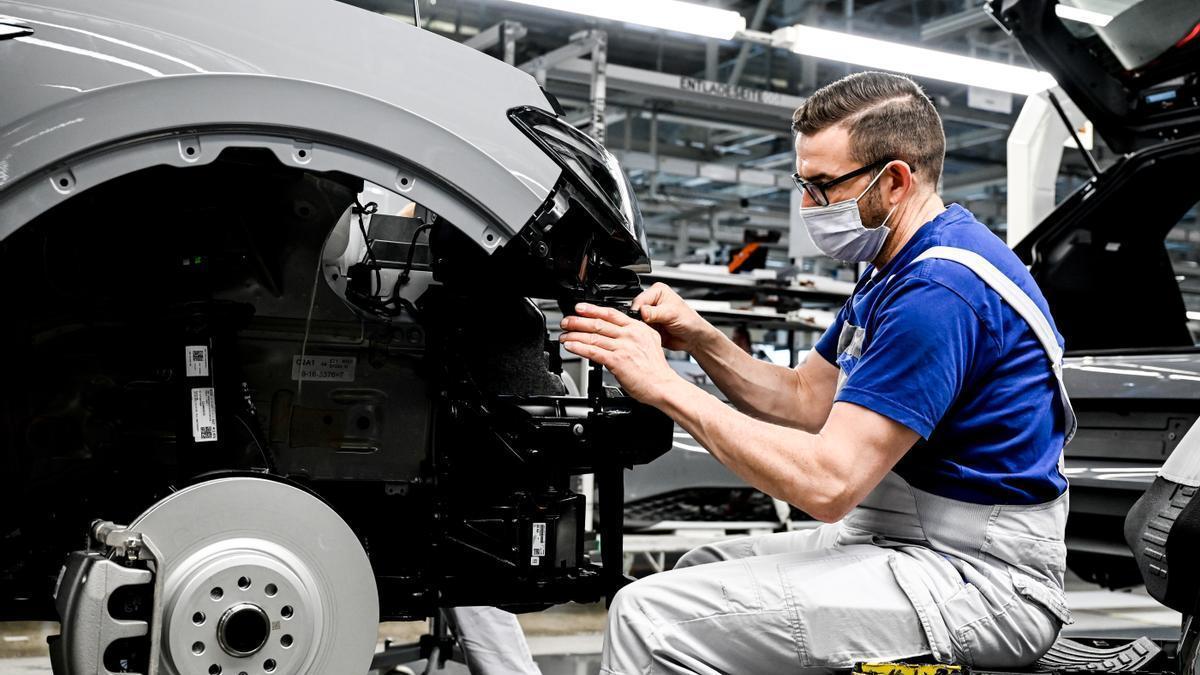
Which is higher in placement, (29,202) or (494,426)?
(29,202)

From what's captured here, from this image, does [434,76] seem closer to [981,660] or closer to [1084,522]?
[981,660]

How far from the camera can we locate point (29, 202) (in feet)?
5.02

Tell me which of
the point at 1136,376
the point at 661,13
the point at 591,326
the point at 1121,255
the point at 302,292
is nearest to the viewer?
the point at 591,326

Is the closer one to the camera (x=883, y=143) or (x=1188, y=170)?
(x=883, y=143)

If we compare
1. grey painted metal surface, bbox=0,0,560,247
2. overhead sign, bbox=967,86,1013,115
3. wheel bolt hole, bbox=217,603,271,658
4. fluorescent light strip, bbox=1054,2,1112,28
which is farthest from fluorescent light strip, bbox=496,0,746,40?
wheel bolt hole, bbox=217,603,271,658

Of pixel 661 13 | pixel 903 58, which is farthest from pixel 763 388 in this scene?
pixel 903 58

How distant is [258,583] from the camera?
1694mm

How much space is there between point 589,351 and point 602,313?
8 centimetres

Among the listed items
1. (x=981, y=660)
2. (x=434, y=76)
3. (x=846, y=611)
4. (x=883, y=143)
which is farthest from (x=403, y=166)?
(x=981, y=660)

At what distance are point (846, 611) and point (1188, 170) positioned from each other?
3019 millimetres

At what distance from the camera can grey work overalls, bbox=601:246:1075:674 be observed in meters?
1.77

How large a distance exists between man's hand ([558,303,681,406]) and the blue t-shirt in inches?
12.6


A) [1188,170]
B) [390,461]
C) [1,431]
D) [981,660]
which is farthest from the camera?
[1188,170]

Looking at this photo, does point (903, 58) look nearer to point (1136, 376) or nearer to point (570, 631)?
point (1136, 376)
